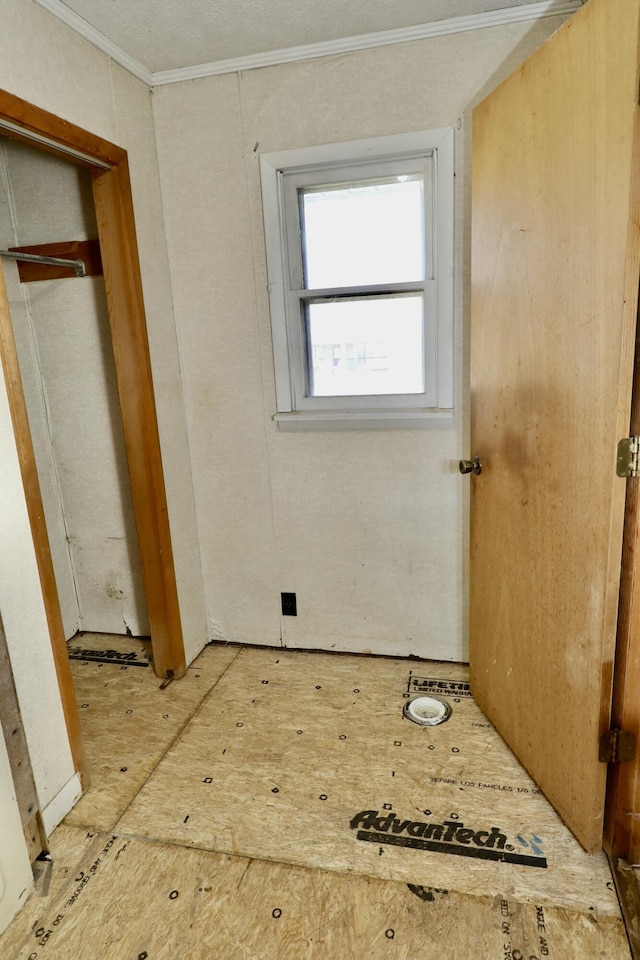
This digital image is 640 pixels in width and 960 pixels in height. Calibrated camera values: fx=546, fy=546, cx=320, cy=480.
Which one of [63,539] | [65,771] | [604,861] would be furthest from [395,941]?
[63,539]

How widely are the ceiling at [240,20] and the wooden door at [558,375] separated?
458 mm

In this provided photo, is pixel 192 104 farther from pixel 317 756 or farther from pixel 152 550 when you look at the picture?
pixel 317 756

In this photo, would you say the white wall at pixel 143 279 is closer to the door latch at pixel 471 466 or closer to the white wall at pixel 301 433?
the white wall at pixel 301 433

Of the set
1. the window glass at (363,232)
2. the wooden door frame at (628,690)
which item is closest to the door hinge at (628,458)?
the wooden door frame at (628,690)

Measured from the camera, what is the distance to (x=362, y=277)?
7.06 ft

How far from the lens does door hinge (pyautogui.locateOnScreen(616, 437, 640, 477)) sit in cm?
123

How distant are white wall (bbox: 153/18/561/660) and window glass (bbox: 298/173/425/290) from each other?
166mm

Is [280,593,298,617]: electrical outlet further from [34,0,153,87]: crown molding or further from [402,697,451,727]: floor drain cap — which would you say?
[34,0,153,87]: crown molding

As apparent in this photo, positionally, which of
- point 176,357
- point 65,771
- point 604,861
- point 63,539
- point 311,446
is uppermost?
point 176,357

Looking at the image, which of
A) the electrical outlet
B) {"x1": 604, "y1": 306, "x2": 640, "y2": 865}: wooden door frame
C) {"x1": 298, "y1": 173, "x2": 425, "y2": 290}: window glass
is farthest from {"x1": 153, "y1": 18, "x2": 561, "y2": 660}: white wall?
{"x1": 604, "y1": 306, "x2": 640, "y2": 865}: wooden door frame

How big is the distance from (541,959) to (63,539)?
7.98ft

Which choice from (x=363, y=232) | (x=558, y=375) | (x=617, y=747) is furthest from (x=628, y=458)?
(x=363, y=232)

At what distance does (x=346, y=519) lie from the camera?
2361 mm

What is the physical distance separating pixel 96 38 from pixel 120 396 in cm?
119
